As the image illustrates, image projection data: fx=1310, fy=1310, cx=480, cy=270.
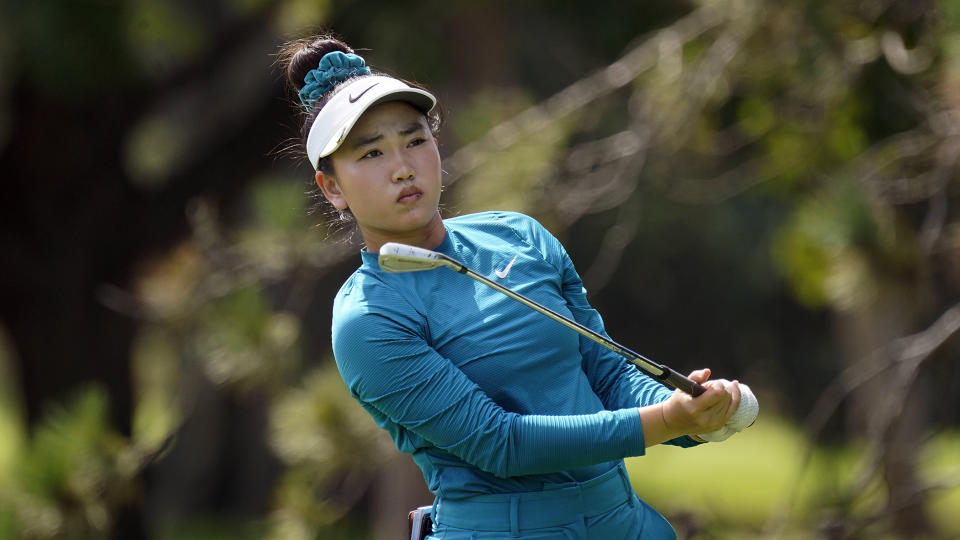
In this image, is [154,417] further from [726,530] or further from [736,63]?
[736,63]

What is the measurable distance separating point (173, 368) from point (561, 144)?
4686mm

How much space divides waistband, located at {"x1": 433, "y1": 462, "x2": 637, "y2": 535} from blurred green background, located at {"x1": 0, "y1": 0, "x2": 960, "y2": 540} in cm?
53

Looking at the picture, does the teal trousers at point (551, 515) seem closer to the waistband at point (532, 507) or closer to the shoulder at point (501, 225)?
the waistband at point (532, 507)

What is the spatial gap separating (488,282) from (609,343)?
18 cm

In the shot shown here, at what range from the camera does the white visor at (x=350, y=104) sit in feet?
6.13

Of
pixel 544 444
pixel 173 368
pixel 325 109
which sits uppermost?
pixel 173 368

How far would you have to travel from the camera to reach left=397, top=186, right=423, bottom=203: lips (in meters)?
1.89

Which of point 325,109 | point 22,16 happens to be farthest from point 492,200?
point 22,16

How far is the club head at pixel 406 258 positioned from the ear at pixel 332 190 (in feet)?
0.80

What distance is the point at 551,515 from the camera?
1.81m

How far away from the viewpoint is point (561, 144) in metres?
3.88

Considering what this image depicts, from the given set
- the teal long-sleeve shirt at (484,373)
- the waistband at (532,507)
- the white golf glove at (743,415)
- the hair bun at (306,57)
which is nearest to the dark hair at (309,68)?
the hair bun at (306,57)

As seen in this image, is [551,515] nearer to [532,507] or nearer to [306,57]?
[532,507]

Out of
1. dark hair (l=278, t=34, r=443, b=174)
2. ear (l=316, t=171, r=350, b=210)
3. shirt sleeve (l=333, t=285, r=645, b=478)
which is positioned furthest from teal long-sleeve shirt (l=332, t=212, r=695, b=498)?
dark hair (l=278, t=34, r=443, b=174)
